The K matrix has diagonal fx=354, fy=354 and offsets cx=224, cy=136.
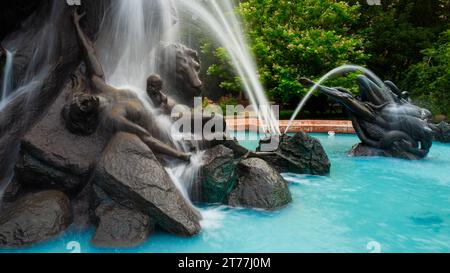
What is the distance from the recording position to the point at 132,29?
20.9 feet

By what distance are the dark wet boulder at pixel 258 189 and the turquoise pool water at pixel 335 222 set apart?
164mm

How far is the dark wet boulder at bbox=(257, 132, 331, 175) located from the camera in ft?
24.2

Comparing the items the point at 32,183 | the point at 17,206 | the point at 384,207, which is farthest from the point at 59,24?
the point at 384,207

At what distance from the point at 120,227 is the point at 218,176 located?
1.75 meters

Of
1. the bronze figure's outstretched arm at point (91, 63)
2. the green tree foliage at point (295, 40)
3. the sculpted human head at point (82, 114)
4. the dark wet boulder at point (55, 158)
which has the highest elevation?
the green tree foliage at point (295, 40)

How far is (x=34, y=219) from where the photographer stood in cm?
390

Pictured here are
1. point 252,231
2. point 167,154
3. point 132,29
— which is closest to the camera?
point 252,231

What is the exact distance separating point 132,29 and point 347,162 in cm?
600

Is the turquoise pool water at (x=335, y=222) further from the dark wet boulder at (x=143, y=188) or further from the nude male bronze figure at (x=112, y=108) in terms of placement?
the nude male bronze figure at (x=112, y=108)

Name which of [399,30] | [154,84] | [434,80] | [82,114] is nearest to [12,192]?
[82,114]

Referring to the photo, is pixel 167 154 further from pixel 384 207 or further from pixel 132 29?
pixel 384 207

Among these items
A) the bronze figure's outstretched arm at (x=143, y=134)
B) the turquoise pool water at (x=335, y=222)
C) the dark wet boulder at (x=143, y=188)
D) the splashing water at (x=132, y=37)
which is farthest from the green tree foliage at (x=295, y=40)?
the dark wet boulder at (x=143, y=188)

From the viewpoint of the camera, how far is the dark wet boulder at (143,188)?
398 cm

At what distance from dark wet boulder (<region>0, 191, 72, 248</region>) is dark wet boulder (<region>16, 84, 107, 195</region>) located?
192 mm
